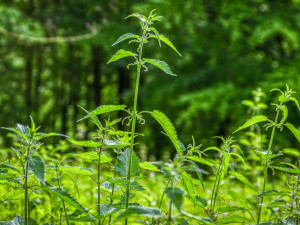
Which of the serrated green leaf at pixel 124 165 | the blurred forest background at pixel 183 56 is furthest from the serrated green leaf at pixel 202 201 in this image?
the blurred forest background at pixel 183 56

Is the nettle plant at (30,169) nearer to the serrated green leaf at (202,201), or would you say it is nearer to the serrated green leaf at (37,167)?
the serrated green leaf at (37,167)

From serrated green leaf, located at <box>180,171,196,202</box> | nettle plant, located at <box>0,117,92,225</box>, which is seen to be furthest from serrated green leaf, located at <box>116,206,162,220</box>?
serrated green leaf, located at <box>180,171,196,202</box>

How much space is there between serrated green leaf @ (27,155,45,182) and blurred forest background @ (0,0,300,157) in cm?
313

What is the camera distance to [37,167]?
866 millimetres

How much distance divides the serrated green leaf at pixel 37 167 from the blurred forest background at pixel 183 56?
123 inches

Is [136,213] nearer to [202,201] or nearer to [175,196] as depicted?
[175,196]

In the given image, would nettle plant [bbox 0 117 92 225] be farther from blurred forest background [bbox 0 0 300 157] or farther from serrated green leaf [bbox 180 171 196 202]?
blurred forest background [bbox 0 0 300 157]

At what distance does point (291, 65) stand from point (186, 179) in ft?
15.8

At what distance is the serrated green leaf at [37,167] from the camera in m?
0.85

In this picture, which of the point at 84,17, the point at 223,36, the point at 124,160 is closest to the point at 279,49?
the point at 223,36

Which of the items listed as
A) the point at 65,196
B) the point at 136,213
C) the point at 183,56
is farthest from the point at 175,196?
the point at 183,56

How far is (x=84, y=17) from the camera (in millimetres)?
9008

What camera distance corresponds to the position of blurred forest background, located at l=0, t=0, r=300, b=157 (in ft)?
17.3

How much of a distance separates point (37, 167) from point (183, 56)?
5937 mm
